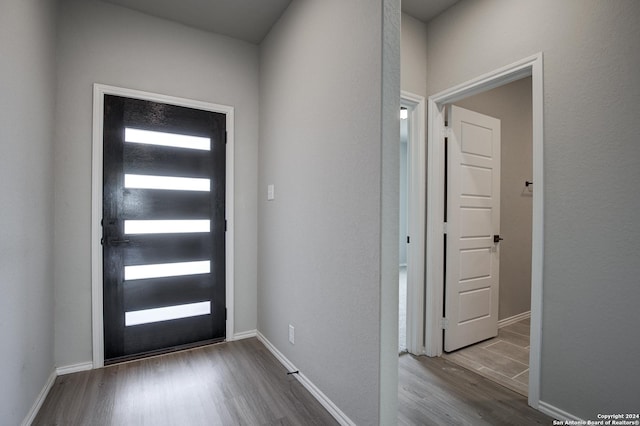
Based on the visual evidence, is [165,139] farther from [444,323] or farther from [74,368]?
[444,323]

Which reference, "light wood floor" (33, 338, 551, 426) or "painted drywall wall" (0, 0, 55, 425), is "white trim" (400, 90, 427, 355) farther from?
"painted drywall wall" (0, 0, 55, 425)

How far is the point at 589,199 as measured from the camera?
172 cm

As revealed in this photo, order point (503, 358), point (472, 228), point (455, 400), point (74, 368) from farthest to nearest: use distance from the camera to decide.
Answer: point (472, 228) → point (503, 358) → point (74, 368) → point (455, 400)

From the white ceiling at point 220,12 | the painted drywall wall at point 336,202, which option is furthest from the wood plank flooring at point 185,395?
the white ceiling at point 220,12

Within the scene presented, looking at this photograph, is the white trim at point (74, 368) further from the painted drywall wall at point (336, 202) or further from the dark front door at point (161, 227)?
the painted drywall wall at point (336, 202)

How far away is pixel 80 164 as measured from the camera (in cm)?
234

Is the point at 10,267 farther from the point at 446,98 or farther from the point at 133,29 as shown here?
the point at 446,98

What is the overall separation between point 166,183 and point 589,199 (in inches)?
121

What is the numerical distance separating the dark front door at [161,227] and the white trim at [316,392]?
0.69m

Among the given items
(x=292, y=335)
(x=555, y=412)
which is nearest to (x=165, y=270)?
(x=292, y=335)

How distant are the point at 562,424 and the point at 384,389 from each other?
120cm

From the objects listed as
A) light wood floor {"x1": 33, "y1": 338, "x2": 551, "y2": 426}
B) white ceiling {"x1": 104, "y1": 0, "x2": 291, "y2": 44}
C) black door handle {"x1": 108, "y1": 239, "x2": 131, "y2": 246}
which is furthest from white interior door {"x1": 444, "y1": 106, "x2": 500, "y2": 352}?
black door handle {"x1": 108, "y1": 239, "x2": 131, "y2": 246}

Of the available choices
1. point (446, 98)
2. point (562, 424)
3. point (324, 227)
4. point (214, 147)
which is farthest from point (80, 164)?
point (562, 424)

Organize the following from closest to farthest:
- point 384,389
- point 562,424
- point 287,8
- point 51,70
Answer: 1. point 384,389
2. point 562,424
3. point 51,70
4. point 287,8
